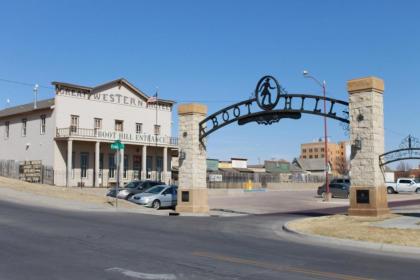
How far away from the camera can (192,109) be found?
26484mm

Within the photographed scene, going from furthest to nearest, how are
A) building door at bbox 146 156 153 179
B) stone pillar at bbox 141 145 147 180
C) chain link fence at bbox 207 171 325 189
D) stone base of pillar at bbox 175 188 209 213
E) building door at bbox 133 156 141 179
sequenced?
1. chain link fence at bbox 207 171 325 189
2. building door at bbox 146 156 153 179
3. building door at bbox 133 156 141 179
4. stone pillar at bbox 141 145 147 180
5. stone base of pillar at bbox 175 188 209 213

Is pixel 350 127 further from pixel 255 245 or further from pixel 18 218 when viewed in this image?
pixel 18 218

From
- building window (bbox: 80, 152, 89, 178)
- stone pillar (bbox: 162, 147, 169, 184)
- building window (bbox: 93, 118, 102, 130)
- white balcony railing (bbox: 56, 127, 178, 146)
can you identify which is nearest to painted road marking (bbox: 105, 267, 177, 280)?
white balcony railing (bbox: 56, 127, 178, 146)

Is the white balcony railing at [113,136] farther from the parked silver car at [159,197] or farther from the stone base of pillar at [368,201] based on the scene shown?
the stone base of pillar at [368,201]

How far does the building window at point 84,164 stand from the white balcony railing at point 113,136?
247 cm

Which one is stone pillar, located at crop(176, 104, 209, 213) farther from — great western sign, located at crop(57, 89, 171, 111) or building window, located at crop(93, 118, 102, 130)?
building window, located at crop(93, 118, 102, 130)

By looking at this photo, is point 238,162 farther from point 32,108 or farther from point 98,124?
point 32,108

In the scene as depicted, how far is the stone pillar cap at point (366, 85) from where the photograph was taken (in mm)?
20188

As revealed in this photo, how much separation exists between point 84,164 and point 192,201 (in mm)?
24757

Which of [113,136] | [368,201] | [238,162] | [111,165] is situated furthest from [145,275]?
[238,162]

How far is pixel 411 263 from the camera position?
10617 millimetres

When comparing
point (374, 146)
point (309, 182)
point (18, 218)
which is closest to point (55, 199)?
point (18, 218)

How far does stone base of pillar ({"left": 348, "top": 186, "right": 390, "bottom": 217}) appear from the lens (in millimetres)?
19703

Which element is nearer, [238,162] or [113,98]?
[113,98]
